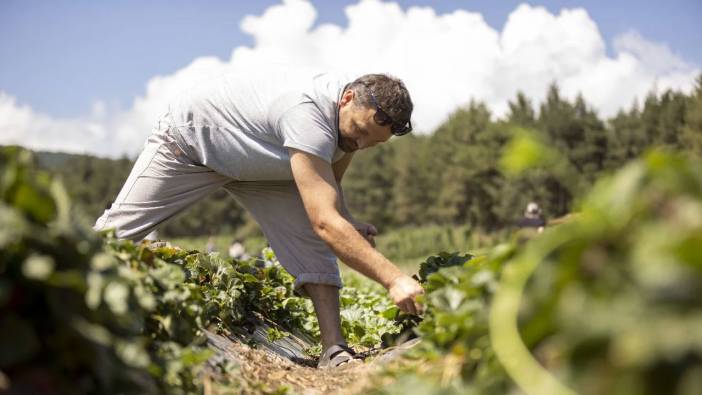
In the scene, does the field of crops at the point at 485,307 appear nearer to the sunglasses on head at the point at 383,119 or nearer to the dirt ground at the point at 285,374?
the dirt ground at the point at 285,374

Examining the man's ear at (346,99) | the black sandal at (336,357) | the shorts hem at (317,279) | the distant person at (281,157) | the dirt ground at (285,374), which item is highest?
the man's ear at (346,99)

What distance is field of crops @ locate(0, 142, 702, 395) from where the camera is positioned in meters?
1.13

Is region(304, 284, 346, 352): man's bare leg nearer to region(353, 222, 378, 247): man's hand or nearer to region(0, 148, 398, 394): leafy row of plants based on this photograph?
region(353, 222, 378, 247): man's hand

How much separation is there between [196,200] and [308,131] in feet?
3.71

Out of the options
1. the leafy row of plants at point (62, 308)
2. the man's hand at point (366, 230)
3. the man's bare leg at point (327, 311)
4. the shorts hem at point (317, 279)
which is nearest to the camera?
the leafy row of plants at point (62, 308)

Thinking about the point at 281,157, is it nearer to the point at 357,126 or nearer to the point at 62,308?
the point at 357,126

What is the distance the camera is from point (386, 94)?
3.75 metres

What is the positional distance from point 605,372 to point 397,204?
5576 cm

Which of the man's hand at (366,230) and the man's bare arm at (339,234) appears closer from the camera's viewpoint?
the man's bare arm at (339,234)

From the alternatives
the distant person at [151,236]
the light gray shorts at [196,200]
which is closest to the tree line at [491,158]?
the distant person at [151,236]

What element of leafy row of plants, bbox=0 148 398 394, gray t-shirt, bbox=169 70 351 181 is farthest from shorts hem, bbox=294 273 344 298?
leafy row of plants, bbox=0 148 398 394

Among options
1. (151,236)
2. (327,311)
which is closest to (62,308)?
(327,311)

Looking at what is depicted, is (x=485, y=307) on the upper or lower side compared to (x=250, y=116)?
lower

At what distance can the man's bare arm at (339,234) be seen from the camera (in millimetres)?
3256
